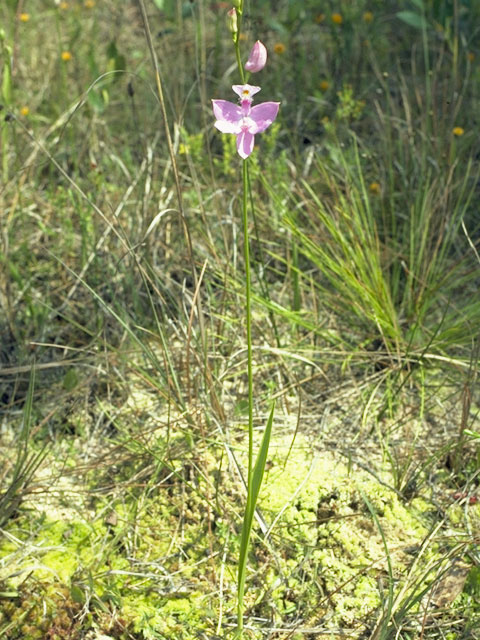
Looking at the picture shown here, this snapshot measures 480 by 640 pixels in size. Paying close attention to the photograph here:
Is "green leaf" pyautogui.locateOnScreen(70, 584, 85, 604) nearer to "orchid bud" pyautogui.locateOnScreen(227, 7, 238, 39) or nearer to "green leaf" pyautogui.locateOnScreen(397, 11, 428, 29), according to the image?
"orchid bud" pyautogui.locateOnScreen(227, 7, 238, 39)

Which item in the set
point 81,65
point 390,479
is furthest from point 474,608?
point 81,65

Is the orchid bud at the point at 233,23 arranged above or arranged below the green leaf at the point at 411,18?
above

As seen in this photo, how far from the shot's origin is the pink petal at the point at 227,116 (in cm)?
103

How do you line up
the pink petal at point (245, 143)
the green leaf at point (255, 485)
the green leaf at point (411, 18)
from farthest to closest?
the green leaf at point (411, 18) < the green leaf at point (255, 485) < the pink petal at point (245, 143)

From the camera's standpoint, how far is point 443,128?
2.37 metres

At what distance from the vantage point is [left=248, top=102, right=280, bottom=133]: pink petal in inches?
40.6

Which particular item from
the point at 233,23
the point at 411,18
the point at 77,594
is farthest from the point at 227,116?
the point at 411,18

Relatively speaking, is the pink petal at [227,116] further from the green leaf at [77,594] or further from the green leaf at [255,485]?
the green leaf at [77,594]

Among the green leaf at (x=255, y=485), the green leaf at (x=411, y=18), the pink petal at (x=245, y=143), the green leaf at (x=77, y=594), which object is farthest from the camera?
the green leaf at (x=411, y=18)

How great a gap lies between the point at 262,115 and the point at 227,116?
0.05 meters

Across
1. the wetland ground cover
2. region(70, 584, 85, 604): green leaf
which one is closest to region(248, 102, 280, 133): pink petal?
the wetland ground cover

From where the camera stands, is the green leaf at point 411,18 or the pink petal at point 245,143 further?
the green leaf at point 411,18

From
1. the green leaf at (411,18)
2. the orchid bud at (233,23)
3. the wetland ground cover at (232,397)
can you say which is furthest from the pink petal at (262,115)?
the green leaf at (411,18)

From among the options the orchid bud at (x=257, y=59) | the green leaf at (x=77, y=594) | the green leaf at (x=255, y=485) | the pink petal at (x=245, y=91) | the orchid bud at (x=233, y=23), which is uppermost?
the orchid bud at (x=233, y=23)
